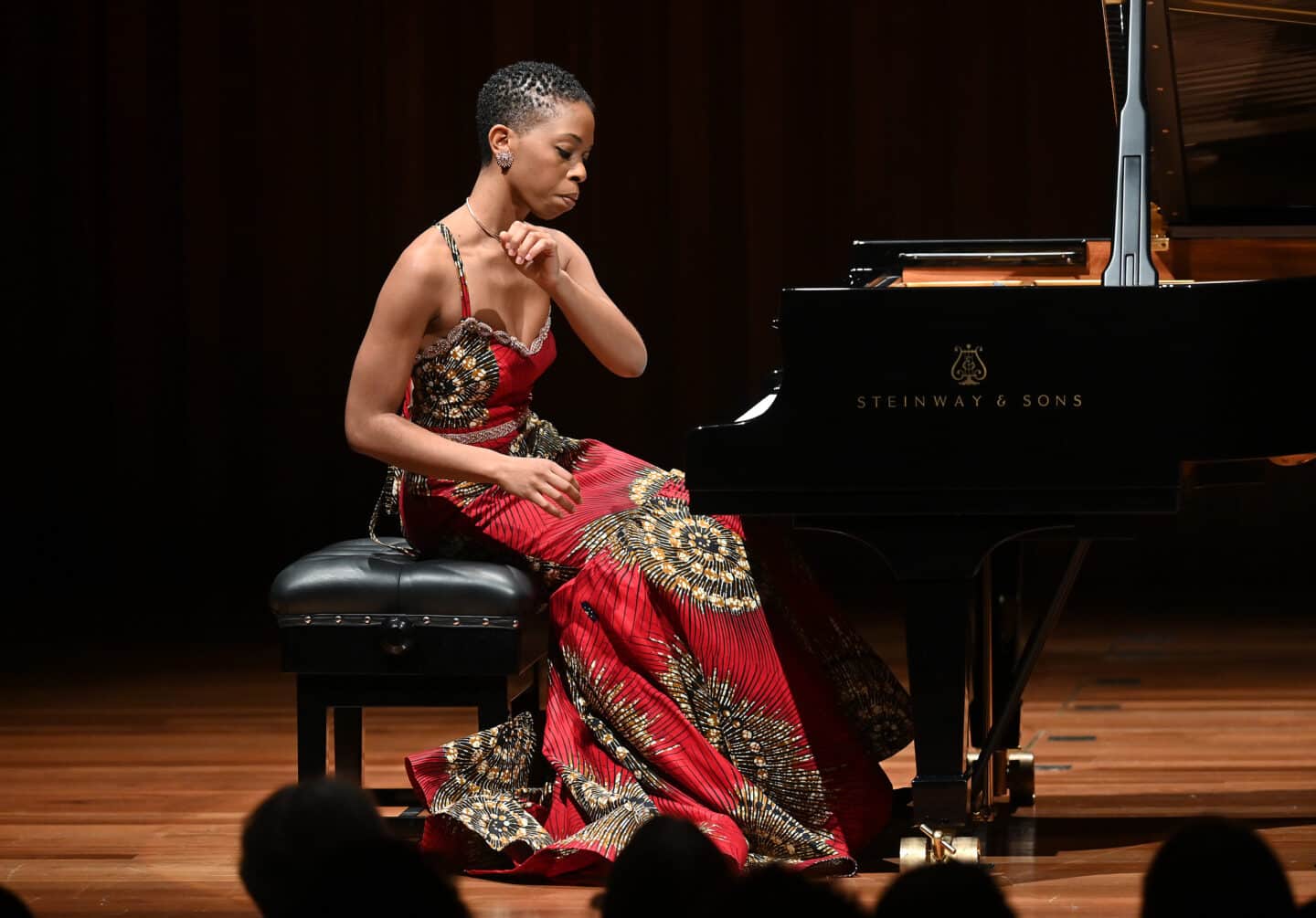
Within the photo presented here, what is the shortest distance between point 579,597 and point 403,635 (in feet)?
0.88

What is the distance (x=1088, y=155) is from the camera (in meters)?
6.33

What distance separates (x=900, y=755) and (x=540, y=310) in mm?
1260

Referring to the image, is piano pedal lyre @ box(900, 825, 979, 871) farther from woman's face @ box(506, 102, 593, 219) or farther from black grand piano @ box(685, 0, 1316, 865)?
woman's face @ box(506, 102, 593, 219)

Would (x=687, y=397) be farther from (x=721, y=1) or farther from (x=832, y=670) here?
(x=832, y=670)

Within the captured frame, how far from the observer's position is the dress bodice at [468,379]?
3.12m

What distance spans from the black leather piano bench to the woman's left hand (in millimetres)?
459

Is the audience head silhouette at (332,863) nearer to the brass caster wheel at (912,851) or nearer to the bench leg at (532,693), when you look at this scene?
the brass caster wheel at (912,851)

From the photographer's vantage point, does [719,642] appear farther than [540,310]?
No

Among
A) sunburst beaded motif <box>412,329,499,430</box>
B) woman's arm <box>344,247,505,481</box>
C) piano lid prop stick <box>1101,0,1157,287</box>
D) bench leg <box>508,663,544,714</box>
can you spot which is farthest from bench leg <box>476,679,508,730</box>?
piano lid prop stick <box>1101,0,1157,287</box>

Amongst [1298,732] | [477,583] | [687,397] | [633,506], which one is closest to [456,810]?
[477,583]

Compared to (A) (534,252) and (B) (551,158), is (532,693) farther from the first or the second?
(B) (551,158)

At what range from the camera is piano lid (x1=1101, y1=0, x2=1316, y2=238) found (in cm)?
308

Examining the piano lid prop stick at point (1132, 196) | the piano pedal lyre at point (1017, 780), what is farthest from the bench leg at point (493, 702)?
the piano lid prop stick at point (1132, 196)

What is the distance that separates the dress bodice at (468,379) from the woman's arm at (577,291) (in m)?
0.10
